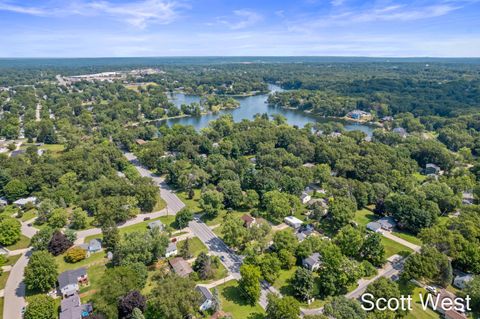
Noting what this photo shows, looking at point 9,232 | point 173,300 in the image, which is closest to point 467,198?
point 173,300

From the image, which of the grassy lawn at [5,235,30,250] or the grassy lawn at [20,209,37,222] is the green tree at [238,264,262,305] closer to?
the grassy lawn at [5,235,30,250]

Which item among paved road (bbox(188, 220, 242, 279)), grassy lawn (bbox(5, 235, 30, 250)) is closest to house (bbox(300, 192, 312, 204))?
paved road (bbox(188, 220, 242, 279))

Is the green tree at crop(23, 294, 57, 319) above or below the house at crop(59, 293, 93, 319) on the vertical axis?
above

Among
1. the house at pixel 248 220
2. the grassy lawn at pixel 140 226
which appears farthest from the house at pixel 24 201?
the house at pixel 248 220

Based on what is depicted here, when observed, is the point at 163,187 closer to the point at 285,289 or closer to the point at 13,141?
the point at 285,289

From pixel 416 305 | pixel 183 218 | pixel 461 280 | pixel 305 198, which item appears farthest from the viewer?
pixel 305 198

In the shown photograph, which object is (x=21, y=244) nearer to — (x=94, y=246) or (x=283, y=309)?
(x=94, y=246)
